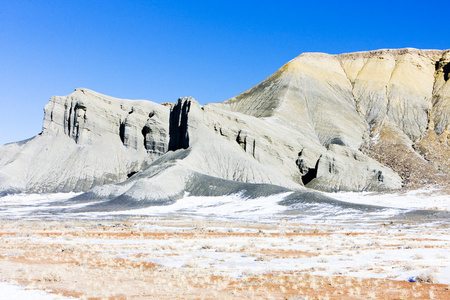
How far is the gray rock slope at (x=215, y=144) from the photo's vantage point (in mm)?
95062

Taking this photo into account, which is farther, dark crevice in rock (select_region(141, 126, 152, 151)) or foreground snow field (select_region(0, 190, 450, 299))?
dark crevice in rock (select_region(141, 126, 152, 151))

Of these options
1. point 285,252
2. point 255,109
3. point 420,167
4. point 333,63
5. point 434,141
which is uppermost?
point 333,63

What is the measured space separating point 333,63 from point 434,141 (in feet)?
198

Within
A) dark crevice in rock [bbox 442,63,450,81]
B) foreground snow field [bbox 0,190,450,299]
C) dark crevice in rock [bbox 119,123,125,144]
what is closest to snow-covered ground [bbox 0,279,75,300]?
foreground snow field [bbox 0,190,450,299]

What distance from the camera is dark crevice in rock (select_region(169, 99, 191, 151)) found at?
109m

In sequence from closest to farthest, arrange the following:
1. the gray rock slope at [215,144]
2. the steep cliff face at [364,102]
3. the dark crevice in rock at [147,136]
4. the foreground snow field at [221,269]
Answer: the foreground snow field at [221,269], the gray rock slope at [215,144], the dark crevice in rock at [147,136], the steep cliff face at [364,102]

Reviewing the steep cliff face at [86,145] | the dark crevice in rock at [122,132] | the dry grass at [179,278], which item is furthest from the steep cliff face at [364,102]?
the dry grass at [179,278]

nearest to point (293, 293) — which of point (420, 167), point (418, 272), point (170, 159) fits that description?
point (418, 272)

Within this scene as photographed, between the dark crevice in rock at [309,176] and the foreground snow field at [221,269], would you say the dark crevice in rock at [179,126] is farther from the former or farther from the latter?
the foreground snow field at [221,269]

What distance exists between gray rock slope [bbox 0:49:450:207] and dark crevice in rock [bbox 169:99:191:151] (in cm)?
27

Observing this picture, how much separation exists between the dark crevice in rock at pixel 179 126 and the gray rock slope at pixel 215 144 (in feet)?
0.87

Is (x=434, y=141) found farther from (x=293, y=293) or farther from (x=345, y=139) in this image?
(x=293, y=293)

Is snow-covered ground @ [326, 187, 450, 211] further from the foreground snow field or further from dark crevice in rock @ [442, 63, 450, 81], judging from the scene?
dark crevice in rock @ [442, 63, 450, 81]

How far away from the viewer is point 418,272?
647 inches
